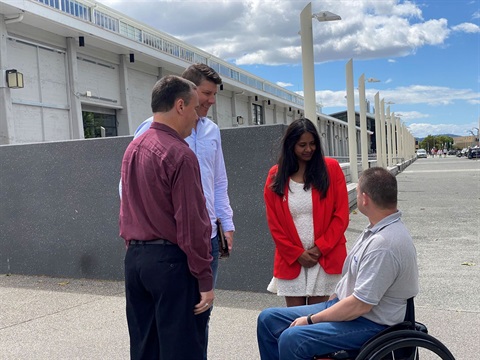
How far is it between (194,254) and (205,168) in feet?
3.30

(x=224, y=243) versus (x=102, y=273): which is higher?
(x=224, y=243)

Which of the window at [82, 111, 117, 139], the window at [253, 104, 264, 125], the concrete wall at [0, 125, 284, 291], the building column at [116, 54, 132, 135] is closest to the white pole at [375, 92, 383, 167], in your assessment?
the window at [253, 104, 264, 125]

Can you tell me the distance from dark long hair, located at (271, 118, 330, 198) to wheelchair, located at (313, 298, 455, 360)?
1123 millimetres

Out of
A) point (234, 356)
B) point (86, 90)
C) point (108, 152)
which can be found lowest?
point (234, 356)

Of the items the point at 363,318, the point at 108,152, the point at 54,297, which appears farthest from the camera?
the point at 108,152

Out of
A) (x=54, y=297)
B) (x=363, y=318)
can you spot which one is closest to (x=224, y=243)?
(x=363, y=318)

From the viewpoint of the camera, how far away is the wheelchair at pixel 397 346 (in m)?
2.55

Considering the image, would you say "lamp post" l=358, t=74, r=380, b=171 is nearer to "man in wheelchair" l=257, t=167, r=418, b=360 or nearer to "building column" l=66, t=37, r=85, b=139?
"building column" l=66, t=37, r=85, b=139

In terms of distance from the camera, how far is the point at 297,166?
369 centimetres

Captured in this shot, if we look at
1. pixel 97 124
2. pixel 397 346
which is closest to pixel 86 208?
pixel 397 346

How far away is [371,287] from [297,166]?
49.8 inches

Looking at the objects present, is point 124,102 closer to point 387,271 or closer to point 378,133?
point 378,133

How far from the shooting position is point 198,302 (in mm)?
2543

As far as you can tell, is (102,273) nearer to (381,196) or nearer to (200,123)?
(200,123)
